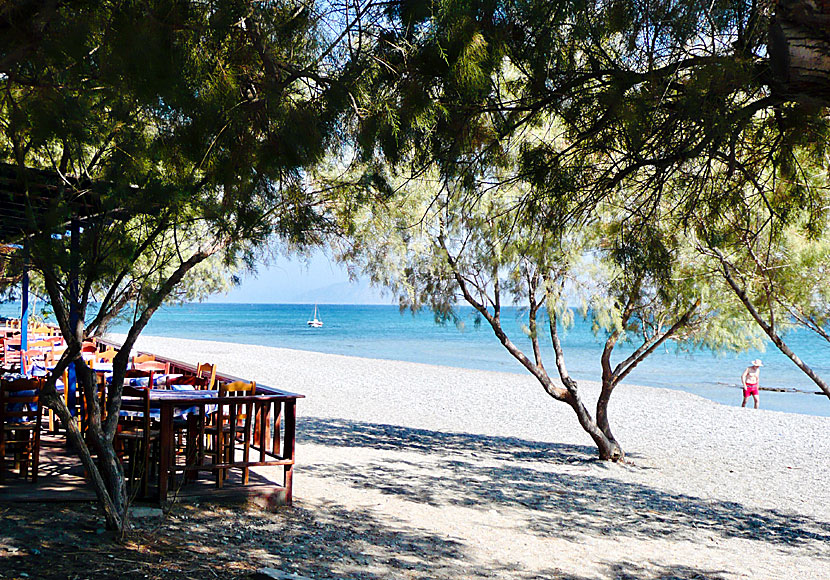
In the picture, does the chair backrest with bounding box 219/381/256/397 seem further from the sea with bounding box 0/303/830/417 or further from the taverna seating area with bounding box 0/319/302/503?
the sea with bounding box 0/303/830/417

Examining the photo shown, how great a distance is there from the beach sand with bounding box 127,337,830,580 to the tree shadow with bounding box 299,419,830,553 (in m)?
0.03

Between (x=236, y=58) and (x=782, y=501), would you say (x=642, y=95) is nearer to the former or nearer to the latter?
(x=236, y=58)

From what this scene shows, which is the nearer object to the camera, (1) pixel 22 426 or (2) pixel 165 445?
(2) pixel 165 445

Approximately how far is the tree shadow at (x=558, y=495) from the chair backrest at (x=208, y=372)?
149 cm

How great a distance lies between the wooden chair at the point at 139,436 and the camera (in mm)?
5504

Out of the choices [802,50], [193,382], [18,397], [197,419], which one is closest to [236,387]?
[197,419]

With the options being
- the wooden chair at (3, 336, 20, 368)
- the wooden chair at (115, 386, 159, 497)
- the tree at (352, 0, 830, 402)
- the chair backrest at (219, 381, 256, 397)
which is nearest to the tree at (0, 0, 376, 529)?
the tree at (352, 0, 830, 402)

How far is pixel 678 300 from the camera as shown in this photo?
26.3ft

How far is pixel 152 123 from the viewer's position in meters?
3.79

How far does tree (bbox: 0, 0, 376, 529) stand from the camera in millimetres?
2893

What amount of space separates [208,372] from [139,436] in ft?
6.82

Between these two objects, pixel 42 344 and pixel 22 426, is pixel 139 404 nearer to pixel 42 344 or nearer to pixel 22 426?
pixel 22 426

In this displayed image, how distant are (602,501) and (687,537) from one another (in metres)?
1.21

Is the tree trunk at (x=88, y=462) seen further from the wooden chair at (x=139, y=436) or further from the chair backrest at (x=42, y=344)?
the chair backrest at (x=42, y=344)
